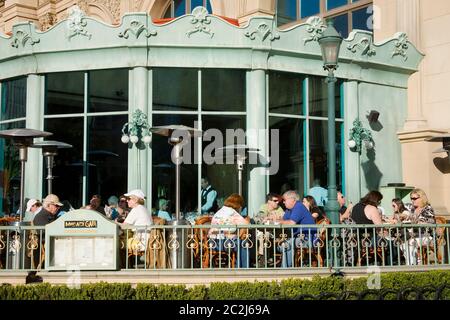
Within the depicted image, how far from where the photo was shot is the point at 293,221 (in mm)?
11875

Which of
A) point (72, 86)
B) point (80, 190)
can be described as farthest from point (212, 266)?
point (72, 86)

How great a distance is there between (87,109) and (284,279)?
26.4 feet

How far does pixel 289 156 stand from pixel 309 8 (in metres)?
7.85

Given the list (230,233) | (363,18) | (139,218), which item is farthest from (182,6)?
(230,233)

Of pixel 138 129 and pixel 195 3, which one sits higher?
pixel 195 3

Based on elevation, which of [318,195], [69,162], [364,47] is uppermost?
[364,47]

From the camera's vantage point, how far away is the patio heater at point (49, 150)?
51.6 feet

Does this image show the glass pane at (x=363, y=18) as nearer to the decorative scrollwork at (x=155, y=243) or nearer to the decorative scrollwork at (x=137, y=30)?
the decorative scrollwork at (x=137, y=30)

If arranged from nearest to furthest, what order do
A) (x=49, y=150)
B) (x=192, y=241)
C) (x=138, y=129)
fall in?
(x=192, y=241), (x=138, y=129), (x=49, y=150)

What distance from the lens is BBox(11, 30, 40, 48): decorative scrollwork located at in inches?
653

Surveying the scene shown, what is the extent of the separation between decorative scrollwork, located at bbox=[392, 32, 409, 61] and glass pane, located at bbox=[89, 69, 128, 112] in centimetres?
691

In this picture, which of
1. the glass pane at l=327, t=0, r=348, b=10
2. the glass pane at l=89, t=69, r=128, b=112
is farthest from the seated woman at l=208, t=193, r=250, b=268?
the glass pane at l=327, t=0, r=348, b=10

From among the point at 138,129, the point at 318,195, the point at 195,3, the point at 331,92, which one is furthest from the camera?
the point at 195,3

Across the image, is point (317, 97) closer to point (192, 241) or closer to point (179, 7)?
point (192, 241)
